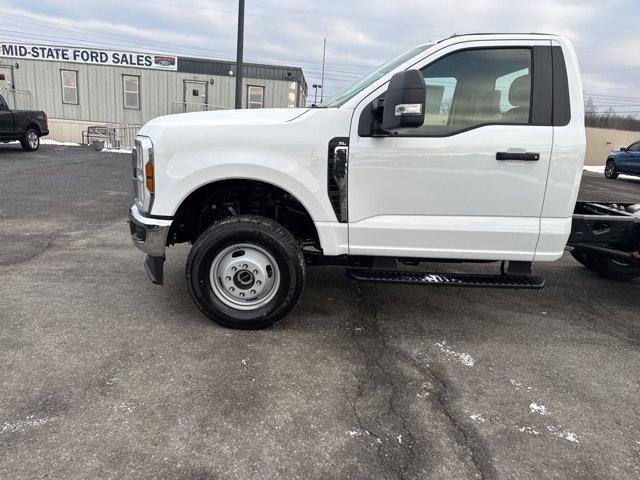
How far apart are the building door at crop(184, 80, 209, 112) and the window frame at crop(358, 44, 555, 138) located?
22.6 metres

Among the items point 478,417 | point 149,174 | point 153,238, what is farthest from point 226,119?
point 478,417

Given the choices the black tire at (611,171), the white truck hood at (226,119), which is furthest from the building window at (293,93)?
the white truck hood at (226,119)

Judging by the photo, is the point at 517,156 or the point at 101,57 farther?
the point at 101,57

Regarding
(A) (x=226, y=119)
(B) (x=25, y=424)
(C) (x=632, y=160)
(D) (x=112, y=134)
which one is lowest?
(B) (x=25, y=424)

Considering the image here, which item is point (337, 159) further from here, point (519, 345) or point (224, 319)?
point (519, 345)

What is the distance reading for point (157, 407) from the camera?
2785mm

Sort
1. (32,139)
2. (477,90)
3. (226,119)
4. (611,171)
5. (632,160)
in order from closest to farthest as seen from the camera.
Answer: (477,90)
(226,119)
(32,139)
(632,160)
(611,171)

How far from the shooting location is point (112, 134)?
22.5 m

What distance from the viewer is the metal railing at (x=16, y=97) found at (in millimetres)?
24750

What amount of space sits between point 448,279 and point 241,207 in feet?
5.64

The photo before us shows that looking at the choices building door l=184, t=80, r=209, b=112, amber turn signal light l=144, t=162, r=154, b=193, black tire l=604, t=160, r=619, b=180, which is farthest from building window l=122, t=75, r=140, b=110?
amber turn signal light l=144, t=162, r=154, b=193

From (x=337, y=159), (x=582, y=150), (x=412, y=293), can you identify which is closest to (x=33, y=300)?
(x=337, y=159)

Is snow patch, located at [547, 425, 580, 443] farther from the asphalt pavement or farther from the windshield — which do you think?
the windshield

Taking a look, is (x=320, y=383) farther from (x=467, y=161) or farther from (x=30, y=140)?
(x=30, y=140)
